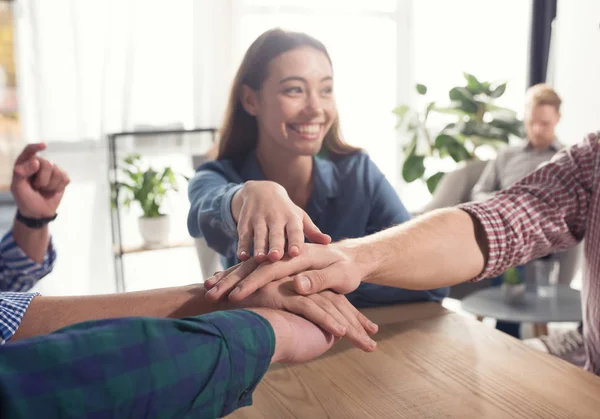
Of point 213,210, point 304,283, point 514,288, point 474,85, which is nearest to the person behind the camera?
point 304,283

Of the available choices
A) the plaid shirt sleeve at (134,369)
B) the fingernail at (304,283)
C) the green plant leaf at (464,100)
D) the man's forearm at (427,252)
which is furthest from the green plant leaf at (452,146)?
the plaid shirt sleeve at (134,369)

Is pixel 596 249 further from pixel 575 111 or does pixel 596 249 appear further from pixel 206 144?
pixel 575 111

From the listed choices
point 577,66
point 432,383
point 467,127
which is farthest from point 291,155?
point 577,66

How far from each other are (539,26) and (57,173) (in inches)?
136

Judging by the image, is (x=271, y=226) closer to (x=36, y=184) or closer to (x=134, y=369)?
(x=134, y=369)

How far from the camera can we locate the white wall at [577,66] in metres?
3.49

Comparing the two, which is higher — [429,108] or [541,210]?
[429,108]

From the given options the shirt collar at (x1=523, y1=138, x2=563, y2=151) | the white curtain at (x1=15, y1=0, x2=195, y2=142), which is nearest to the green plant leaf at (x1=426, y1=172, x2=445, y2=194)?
the shirt collar at (x1=523, y1=138, x2=563, y2=151)

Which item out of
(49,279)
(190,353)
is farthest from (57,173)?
(49,279)

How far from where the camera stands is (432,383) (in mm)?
708

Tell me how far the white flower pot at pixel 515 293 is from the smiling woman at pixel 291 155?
1151mm

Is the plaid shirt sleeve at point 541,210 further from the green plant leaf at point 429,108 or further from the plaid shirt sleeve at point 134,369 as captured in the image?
the green plant leaf at point 429,108

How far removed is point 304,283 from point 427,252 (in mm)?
283

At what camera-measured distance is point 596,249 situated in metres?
0.98
